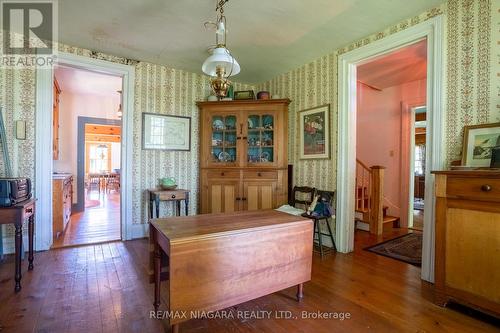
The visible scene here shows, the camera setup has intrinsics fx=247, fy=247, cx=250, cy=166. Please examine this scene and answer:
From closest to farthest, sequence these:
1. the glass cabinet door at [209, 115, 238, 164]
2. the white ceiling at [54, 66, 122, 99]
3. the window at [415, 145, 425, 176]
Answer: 1. the glass cabinet door at [209, 115, 238, 164]
2. the white ceiling at [54, 66, 122, 99]
3. the window at [415, 145, 425, 176]

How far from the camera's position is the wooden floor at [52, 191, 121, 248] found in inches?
130

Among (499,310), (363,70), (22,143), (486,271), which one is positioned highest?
(363,70)

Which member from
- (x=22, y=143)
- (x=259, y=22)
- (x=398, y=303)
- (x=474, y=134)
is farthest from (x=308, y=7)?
(x=22, y=143)

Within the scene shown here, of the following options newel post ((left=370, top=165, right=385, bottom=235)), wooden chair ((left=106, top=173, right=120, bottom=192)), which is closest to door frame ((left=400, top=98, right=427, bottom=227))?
newel post ((left=370, top=165, right=385, bottom=235))

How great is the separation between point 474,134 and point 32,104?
4330 millimetres

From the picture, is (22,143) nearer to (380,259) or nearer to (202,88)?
(202,88)

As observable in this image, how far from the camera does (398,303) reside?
1.87 metres

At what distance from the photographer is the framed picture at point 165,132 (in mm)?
3454

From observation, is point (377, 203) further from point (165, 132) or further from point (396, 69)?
point (165, 132)

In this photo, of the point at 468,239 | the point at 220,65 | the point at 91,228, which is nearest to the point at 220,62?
the point at 220,65

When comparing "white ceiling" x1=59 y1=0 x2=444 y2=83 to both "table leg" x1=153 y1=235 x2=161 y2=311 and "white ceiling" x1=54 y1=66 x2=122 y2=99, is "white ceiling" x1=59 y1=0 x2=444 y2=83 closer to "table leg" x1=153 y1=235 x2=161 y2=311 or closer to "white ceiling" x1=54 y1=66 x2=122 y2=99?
"white ceiling" x1=54 y1=66 x2=122 y2=99

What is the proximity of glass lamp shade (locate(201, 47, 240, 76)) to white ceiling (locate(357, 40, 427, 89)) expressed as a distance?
2162 millimetres
